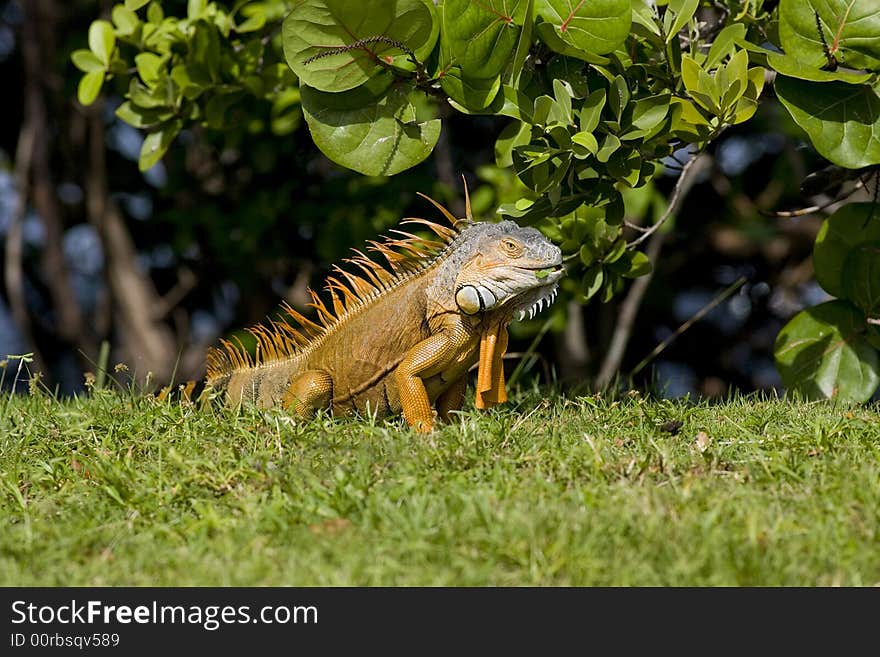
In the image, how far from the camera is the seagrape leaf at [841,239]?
599cm

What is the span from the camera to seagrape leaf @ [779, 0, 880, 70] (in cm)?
468

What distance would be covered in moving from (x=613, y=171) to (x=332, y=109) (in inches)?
48.9

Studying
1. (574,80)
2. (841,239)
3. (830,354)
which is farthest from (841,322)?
(574,80)

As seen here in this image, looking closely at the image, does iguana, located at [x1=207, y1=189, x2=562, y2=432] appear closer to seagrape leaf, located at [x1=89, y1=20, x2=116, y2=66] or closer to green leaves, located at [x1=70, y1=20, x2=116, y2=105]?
green leaves, located at [x1=70, y1=20, x2=116, y2=105]

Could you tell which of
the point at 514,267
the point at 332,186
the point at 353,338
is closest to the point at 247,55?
the point at 332,186

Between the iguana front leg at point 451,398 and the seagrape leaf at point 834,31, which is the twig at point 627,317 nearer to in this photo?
the iguana front leg at point 451,398

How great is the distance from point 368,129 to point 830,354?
2.90m

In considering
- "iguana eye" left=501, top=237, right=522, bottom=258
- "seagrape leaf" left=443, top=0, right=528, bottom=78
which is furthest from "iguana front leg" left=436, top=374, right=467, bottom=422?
"seagrape leaf" left=443, top=0, right=528, bottom=78

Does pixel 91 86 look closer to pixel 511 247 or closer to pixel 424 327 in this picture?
pixel 424 327

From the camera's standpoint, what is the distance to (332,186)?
8.26 m

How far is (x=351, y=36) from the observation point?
4.56m

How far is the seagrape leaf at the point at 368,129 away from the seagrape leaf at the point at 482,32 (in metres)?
0.41

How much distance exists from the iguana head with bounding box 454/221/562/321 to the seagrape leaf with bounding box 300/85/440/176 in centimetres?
49

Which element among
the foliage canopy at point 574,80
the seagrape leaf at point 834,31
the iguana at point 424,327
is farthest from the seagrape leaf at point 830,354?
the iguana at point 424,327
